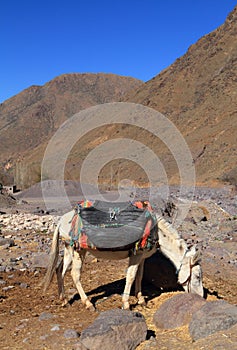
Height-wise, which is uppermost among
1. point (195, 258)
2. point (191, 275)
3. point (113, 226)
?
point (113, 226)

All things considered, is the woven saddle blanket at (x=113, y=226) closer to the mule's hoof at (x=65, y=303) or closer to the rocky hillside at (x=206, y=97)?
the mule's hoof at (x=65, y=303)

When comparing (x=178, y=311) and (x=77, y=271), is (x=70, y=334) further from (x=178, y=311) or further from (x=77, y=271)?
(x=77, y=271)

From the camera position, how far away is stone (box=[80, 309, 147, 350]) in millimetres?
4359

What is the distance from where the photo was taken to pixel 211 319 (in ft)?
15.0

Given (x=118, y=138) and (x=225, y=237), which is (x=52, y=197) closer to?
(x=225, y=237)

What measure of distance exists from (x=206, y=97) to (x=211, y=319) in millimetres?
65761

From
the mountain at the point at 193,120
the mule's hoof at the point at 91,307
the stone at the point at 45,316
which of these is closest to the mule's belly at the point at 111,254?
the mule's hoof at the point at 91,307

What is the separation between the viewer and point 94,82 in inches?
6929

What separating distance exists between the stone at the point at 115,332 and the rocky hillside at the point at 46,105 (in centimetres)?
10847

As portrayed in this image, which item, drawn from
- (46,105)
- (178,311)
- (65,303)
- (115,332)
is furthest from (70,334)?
(46,105)

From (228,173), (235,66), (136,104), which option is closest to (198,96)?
(235,66)

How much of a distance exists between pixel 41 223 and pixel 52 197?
1740 cm

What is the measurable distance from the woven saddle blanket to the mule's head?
643 millimetres

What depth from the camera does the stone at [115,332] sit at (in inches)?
172
